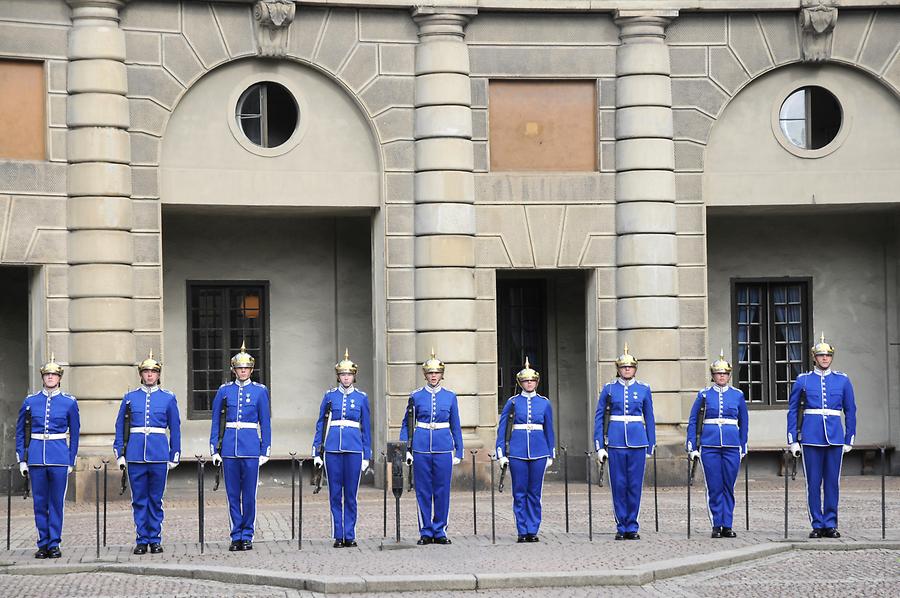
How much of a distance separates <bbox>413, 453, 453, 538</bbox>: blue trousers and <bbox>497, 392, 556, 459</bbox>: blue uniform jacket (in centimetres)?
63

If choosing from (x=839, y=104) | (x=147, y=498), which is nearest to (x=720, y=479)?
(x=147, y=498)

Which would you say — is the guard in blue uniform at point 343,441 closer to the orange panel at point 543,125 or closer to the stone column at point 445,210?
the stone column at point 445,210

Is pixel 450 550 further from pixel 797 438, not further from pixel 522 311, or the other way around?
pixel 522 311

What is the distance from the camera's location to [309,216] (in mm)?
23766

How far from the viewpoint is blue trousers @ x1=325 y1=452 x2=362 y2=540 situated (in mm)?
15742

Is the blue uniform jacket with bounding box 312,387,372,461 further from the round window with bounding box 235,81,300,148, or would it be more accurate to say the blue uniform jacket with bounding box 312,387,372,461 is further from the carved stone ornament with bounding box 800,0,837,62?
the carved stone ornament with bounding box 800,0,837,62

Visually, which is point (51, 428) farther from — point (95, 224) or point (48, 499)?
point (95, 224)

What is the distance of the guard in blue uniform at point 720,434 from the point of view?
16.5 meters

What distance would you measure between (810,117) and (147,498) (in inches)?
467

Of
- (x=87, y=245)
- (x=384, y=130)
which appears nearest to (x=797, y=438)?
(x=384, y=130)

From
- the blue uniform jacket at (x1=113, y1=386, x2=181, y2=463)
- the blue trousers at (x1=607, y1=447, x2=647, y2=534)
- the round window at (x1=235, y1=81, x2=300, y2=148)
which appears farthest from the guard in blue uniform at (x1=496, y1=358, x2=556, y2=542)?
the round window at (x1=235, y1=81, x2=300, y2=148)

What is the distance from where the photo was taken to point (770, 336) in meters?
24.9

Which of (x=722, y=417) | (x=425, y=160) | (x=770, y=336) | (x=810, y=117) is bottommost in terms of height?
(x=722, y=417)

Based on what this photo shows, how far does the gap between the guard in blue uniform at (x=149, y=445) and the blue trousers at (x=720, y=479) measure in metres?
5.36
